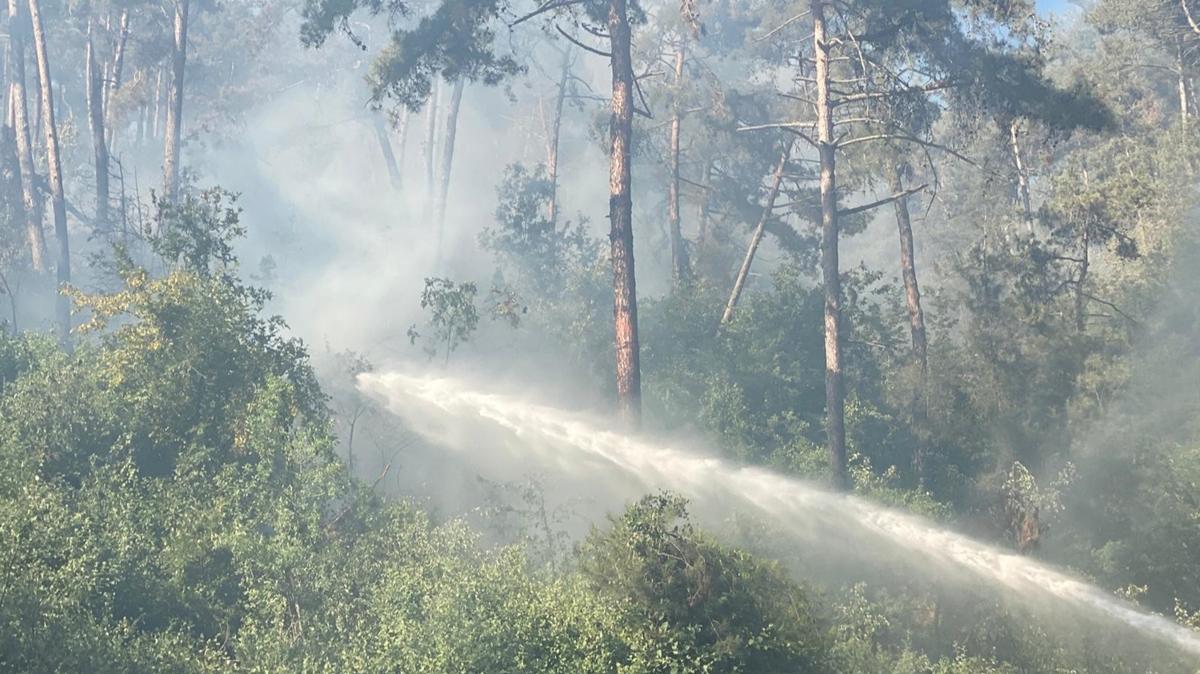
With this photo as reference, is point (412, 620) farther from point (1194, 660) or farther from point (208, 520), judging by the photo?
point (1194, 660)

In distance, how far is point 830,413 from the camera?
30453 millimetres

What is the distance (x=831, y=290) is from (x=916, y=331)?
23.9ft

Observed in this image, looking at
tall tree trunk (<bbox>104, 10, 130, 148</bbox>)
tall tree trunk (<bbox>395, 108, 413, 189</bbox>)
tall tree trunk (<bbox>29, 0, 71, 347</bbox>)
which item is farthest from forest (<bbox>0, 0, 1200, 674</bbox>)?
tall tree trunk (<bbox>395, 108, 413, 189</bbox>)

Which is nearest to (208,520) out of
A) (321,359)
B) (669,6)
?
(321,359)

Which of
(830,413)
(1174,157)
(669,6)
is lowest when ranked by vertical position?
(830,413)

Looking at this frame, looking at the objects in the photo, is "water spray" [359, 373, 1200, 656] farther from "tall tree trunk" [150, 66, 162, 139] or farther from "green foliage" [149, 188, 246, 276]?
"tall tree trunk" [150, 66, 162, 139]

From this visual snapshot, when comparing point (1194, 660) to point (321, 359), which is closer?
point (1194, 660)

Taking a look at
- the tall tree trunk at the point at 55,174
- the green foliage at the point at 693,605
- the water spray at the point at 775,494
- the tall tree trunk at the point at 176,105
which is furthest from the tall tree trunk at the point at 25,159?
the green foliage at the point at 693,605

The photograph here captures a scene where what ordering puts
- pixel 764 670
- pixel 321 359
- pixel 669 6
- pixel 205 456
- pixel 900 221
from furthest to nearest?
pixel 669 6 → pixel 321 359 → pixel 900 221 → pixel 205 456 → pixel 764 670

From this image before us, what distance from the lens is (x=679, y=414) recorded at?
3491 cm

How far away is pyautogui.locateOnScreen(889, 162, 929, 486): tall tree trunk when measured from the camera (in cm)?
3344

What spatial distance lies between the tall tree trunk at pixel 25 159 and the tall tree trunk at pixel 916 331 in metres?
37.9

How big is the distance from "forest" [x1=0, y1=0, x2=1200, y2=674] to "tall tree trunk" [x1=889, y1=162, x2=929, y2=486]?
11 centimetres

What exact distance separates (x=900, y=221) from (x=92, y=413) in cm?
2514
